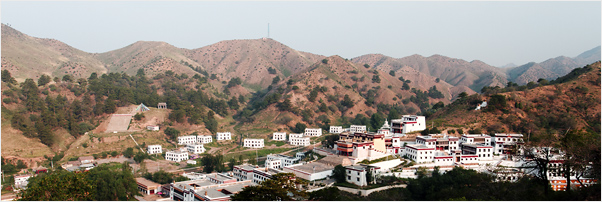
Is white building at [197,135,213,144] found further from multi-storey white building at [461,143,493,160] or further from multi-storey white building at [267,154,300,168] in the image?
multi-storey white building at [461,143,493,160]

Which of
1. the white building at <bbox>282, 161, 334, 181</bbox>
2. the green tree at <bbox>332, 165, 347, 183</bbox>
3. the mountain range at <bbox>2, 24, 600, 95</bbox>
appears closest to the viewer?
the green tree at <bbox>332, 165, 347, 183</bbox>

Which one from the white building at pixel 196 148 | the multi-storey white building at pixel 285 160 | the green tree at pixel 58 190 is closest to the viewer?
the green tree at pixel 58 190

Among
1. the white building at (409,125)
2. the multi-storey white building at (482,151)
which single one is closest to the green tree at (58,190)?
the multi-storey white building at (482,151)

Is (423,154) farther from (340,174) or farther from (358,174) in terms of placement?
(340,174)

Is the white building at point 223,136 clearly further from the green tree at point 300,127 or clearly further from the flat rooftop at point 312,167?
the flat rooftop at point 312,167

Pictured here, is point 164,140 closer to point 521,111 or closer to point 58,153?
point 58,153

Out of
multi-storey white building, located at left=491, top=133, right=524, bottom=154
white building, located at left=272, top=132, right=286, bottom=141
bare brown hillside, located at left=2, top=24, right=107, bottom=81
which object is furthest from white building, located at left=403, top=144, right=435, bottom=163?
bare brown hillside, located at left=2, top=24, right=107, bottom=81

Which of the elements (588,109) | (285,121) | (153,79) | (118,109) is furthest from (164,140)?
(588,109)
